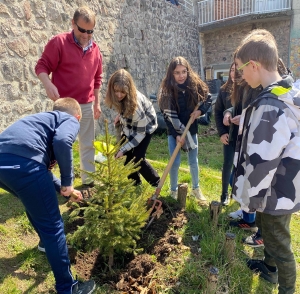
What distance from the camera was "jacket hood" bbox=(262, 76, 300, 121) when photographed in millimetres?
2008

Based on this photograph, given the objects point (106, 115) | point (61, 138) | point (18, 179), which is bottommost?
point (106, 115)

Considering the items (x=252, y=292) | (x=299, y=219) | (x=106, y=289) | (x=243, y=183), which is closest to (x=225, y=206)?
(x=299, y=219)

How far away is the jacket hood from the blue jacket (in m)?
1.45

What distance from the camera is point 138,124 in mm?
3574

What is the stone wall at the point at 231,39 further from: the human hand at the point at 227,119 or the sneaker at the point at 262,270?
the sneaker at the point at 262,270

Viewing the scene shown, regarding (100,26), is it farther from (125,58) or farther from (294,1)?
(294,1)

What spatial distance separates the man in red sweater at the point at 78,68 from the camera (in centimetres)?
348

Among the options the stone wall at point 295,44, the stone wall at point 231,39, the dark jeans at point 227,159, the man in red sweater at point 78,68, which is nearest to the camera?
the man in red sweater at point 78,68

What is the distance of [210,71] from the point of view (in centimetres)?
1516

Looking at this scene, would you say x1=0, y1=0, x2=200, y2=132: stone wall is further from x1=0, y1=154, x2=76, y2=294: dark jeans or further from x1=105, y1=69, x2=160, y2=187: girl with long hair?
x1=0, y1=154, x2=76, y2=294: dark jeans

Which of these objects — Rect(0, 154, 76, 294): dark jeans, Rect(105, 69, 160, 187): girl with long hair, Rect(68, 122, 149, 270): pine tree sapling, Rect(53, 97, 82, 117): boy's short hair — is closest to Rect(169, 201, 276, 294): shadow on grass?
Rect(68, 122, 149, 270): pine tree sapling

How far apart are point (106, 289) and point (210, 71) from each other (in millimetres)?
14040

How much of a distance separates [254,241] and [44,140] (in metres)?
2.31

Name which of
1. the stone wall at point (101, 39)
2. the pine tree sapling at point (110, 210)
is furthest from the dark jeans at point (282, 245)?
the stone wall at point (101, 39)
